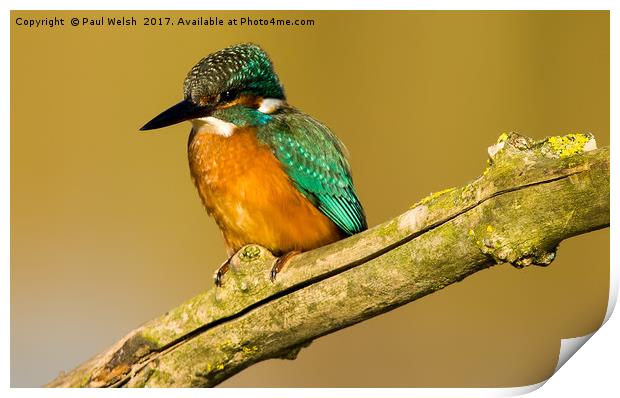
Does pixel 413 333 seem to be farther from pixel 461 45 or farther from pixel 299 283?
pixel 461 45

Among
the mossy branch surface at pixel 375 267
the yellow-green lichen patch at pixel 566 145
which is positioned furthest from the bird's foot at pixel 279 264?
the yellow-green lichen patch at pixel 566 145

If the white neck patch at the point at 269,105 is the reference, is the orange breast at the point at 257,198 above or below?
below

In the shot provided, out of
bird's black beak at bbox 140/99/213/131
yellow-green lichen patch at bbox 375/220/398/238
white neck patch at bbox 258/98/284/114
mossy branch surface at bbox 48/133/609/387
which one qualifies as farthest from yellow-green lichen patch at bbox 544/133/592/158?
bird's black beak at bbox 140/99/213/131

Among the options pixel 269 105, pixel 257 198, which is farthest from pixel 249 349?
pixel 269 105

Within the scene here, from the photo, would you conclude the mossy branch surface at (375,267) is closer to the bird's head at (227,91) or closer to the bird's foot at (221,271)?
the bird's foot at (221,271)

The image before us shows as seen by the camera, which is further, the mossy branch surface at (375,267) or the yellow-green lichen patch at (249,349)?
the yellow-green lichen patch at (249,349)

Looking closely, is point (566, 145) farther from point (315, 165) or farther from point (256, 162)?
point (256, 162)

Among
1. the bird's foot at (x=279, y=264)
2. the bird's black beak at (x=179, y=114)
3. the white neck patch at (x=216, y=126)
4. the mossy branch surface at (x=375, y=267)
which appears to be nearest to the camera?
the mossy branch surface at (x=375, y=267)
